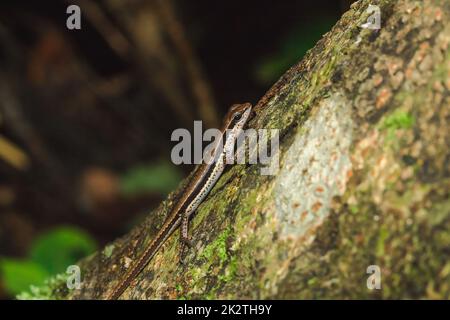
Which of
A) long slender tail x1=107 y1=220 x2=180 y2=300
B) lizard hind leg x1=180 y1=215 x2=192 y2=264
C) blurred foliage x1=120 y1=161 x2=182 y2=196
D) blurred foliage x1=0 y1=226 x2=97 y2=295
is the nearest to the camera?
lizard hind leg x1=180 y1=215 x2=192 y2=264

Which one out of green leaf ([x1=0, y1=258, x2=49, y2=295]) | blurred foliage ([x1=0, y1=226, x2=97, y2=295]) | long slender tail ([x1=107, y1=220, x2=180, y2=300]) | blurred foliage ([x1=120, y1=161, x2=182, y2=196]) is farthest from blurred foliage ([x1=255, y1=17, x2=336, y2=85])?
green leaf ([x1=0, y1=258, x2=49, y2=295])

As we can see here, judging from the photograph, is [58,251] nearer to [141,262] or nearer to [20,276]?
[20,276]

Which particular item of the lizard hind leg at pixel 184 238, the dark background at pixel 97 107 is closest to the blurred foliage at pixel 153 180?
the dark background at pixel 97 107

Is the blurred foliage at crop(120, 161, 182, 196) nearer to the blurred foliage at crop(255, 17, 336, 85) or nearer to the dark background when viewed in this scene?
the dark background
